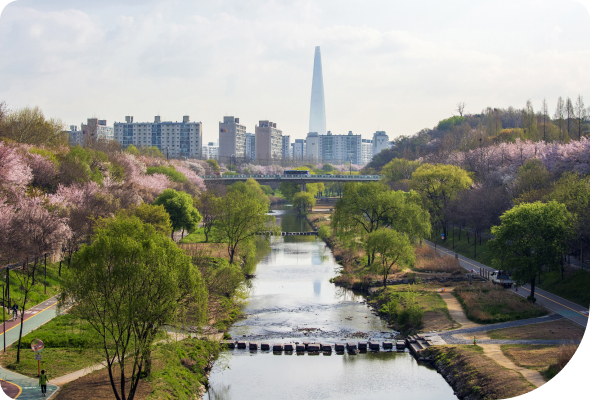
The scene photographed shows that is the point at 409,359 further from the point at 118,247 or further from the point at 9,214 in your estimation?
the point at 9,214

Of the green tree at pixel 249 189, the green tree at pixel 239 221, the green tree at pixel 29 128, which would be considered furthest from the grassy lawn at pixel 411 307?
the green tree at pixel 249 189

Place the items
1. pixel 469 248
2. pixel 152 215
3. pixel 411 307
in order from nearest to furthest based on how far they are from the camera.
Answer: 1. pixel 411 307
2. pixel 152 215
3. pixel 469 248

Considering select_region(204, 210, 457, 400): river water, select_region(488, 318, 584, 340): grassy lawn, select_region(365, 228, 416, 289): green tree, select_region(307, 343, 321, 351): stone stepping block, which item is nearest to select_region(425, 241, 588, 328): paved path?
select_region(488, 318, 584, 340): grassy lawn

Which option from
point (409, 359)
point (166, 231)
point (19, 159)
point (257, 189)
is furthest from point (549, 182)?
point (257, 189)

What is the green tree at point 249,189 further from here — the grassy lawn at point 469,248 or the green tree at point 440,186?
the grassy lawn at point 469,248

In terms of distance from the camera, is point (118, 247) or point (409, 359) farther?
point (409, 359)

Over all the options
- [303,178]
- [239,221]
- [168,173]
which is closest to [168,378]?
[239,221]

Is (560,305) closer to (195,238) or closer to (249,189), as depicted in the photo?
(195,238)
